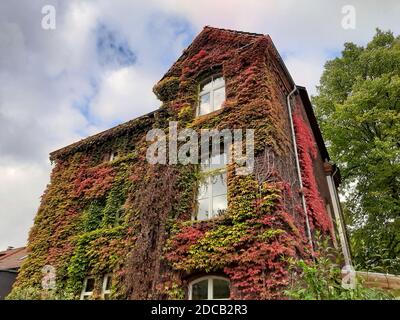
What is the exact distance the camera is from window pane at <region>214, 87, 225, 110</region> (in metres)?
11.9

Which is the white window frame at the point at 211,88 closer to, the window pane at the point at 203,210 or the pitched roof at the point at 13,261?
the window pane at the point at 203,210

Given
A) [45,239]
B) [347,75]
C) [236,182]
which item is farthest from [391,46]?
[45,239]

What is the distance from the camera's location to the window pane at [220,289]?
8133mm

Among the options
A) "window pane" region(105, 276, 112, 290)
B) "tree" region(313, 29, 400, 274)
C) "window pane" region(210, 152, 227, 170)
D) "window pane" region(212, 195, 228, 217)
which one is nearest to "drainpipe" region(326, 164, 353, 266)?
"tree" region(313, 29, 400, 274)

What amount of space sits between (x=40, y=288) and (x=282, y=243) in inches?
417

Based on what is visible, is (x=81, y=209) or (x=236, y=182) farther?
(x=81, y=209)

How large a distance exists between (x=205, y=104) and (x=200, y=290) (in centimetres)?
693

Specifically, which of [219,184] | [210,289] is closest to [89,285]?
[210,289]

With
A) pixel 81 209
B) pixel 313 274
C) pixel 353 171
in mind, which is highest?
pixel 353 171

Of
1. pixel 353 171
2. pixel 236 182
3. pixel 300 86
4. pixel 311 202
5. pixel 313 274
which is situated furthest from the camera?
pixel 353 171

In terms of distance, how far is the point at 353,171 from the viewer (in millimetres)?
19406

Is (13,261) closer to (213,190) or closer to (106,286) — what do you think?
(106,286)

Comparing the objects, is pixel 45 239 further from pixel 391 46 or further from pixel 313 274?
pixel 391 46

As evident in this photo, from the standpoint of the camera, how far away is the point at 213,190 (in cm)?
991
